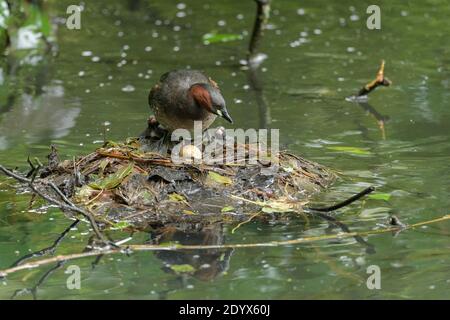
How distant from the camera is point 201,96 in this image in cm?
888

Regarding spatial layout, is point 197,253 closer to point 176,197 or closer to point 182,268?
point 182,268

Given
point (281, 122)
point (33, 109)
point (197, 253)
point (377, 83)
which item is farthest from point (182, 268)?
point (33, 109)

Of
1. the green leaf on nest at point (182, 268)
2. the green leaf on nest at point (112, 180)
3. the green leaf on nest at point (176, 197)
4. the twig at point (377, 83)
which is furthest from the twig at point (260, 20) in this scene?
the green leaf on nest at point (182, 268)

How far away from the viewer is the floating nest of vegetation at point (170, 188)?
834cm

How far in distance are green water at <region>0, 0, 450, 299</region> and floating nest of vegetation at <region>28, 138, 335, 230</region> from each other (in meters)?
0.25

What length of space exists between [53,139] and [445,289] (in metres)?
5.45

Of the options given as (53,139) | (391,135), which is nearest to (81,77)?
(53,139)

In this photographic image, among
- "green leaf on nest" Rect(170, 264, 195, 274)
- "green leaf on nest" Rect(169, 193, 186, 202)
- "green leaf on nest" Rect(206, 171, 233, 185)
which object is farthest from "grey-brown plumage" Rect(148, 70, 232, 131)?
"green leaf on nest" Rect(170, 264, 195, 274)

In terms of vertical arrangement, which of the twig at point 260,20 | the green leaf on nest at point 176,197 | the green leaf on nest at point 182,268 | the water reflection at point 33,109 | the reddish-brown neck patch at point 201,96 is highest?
the twig at point 260,20

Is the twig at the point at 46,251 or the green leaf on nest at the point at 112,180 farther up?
the green leaf on nest at the point at 112,180

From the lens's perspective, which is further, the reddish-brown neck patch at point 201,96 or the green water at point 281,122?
the reddish-brown neck patch at point 201,96

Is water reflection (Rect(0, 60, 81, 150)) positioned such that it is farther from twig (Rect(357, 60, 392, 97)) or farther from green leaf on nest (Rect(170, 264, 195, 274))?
green leaf on nest (Rect(170, 264, 195, 274))

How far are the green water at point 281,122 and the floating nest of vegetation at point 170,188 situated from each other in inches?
9.7

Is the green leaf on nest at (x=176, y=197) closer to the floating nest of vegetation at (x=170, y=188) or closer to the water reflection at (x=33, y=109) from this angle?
the floating nest of vegetation at (x=170, y=188)
